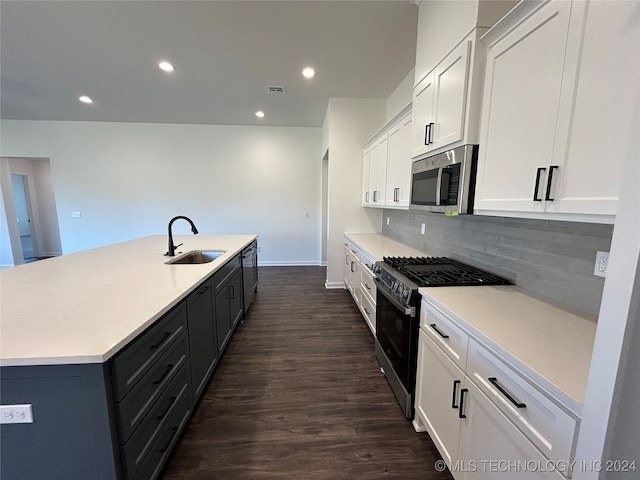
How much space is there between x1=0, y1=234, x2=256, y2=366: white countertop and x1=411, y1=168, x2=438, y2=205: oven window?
1.74m

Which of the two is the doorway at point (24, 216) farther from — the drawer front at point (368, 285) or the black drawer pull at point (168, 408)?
the drawer front at point (368, 285)

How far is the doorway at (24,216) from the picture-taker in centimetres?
623

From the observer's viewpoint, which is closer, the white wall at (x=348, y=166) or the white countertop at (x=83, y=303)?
the white countertop at (x=83, y=303)

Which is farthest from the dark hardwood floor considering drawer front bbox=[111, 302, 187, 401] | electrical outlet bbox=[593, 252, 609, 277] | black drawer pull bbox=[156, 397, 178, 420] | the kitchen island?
electrical outlet bbox=[593, 252, 609, 277]

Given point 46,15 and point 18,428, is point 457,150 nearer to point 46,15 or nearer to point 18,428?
point 18,428

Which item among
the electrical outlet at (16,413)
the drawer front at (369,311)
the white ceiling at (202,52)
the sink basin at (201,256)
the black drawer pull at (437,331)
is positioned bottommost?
the drawer front at (369,311)

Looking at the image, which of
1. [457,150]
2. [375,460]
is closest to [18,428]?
[375,460]

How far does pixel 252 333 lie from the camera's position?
2938mm

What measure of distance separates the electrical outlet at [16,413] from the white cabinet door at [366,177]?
11.7 ft

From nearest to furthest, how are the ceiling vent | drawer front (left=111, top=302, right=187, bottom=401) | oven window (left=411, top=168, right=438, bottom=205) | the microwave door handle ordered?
drawer front (left=111, top=302, right=187, bottom=401) < the microwave door handle < oven window (left=411, top=168, right=438, bottom=205) < the ceiling vent

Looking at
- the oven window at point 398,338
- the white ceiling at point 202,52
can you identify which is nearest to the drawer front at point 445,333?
the oven window at point 398,338

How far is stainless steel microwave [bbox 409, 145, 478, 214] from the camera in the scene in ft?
5.06

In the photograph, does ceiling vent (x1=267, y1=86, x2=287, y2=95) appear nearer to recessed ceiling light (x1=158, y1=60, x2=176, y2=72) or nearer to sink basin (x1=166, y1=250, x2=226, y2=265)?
recessed ceiling light (x1=158, y1=60, x2=176, y2=72)

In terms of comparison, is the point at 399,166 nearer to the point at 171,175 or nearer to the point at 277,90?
the point at 277,90
